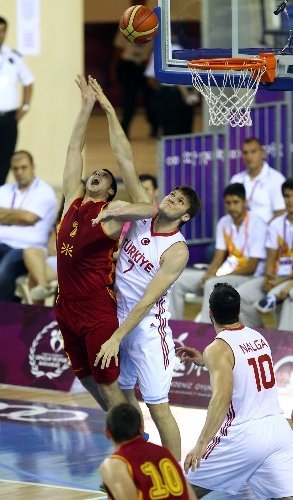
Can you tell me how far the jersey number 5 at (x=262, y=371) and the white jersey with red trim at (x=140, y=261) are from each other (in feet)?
4.50

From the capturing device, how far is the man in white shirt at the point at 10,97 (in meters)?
15.8

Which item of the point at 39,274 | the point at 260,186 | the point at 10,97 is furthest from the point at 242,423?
the point at 10,97

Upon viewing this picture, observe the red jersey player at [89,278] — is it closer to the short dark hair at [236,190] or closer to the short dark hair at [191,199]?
the short dark hair at [191,199]

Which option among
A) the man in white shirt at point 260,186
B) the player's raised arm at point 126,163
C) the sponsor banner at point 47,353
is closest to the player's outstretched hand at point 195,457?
the player's raised arm at point 126,163

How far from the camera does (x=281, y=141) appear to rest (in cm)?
1448

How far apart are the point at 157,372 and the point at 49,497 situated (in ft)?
3.53

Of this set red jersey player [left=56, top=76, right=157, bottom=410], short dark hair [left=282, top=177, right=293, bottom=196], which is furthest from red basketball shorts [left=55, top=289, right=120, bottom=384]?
short dark hair [left=282, top=177, right=293, bottom=196]

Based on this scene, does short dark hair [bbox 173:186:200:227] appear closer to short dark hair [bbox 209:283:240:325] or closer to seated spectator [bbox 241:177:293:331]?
short dark hair [bbox 209:283:240:325]

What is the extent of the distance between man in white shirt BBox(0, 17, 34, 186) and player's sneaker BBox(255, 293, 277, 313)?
4856 mm

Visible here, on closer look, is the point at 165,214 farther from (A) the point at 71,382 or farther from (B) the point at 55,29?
(B) the point at 55,29

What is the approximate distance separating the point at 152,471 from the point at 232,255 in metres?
6.87

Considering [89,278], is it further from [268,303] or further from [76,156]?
[268,303]

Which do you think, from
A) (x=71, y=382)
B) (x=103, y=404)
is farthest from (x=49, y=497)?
(x=71, y=382)

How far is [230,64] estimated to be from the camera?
32.0ft
